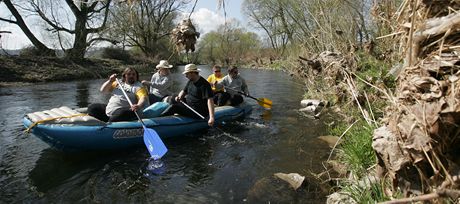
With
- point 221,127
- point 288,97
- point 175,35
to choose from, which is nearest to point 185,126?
point 221,127

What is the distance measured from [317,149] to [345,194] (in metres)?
2.49

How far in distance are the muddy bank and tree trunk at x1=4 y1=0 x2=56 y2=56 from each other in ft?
6.97

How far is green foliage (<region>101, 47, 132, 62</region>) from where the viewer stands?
91.8 ft

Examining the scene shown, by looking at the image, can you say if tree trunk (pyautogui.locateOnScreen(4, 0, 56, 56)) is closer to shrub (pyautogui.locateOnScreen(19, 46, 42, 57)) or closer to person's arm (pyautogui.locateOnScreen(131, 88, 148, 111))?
shrub (pyautogui.locateOnScreen(19, 46, 42, 57))

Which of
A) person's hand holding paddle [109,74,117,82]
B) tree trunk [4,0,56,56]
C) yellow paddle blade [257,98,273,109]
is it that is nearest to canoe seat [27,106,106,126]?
person's hand holding paddle [109,74,117,82]

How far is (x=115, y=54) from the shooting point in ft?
92.9

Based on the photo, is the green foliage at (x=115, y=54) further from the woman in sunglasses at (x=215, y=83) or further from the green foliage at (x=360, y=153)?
the green foliage at (x=360, y=153)

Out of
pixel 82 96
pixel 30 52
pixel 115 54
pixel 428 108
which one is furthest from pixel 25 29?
pixel 428 108

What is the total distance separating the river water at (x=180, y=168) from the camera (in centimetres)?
442

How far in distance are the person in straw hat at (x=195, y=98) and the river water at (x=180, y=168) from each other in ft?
1.64

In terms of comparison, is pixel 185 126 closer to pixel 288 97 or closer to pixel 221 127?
pixel 221 127

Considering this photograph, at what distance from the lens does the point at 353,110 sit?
6.46m

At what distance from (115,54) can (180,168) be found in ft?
80.9

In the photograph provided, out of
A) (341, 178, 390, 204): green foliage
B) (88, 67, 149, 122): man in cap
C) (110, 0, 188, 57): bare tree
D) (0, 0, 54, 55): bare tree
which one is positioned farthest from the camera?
(0, 0, 54, 55): bare tree
